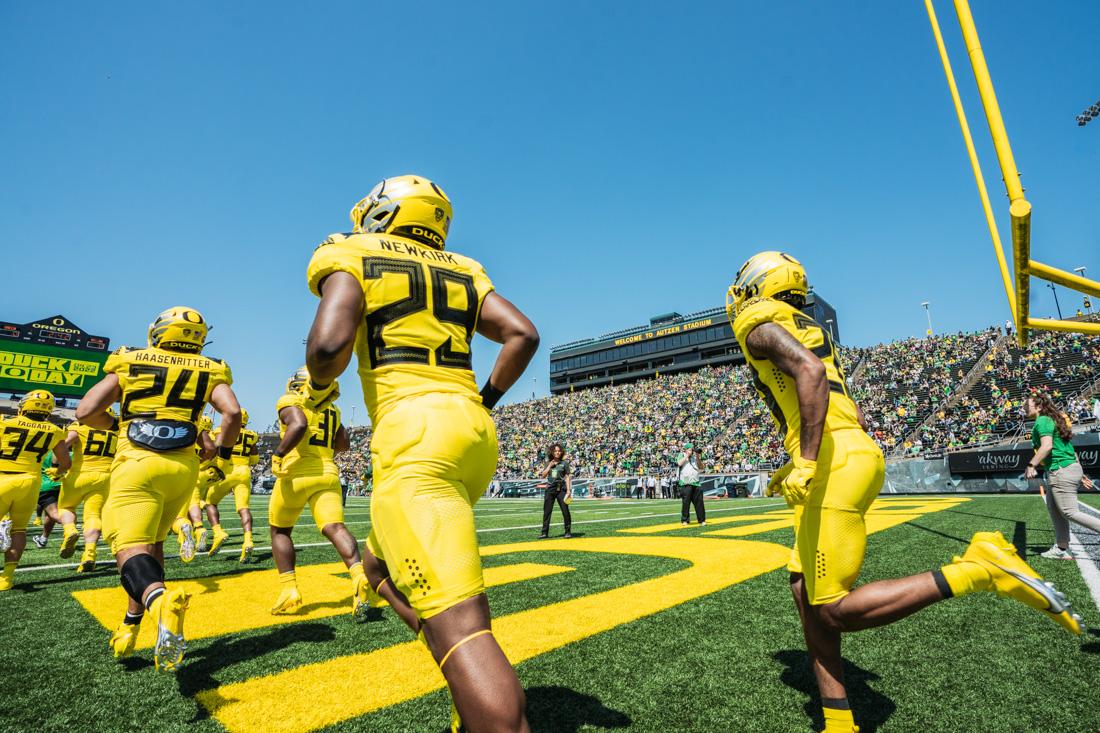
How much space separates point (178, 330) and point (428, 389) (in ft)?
9.97

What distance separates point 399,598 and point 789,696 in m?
2.01

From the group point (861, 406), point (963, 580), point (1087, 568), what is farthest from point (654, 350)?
point (963, 580)

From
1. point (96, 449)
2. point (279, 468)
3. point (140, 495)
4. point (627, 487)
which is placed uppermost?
point (96, 449)

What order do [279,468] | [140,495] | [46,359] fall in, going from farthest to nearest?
1. [46,359]
2. [279,468]
3. [140,495]

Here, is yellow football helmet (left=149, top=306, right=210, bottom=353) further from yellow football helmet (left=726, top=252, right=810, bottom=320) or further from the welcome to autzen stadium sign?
the welcome to autzen stadium sign

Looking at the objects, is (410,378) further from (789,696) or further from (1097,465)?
(1097,465)

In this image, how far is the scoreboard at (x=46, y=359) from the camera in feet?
99.2

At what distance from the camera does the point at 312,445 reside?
509 centimetres

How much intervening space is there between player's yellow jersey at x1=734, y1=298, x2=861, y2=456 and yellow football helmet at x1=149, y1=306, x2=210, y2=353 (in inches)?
143

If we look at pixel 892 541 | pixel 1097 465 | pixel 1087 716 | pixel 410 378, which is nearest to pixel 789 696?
pixel 1087 716

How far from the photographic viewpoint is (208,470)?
8883 millimetres

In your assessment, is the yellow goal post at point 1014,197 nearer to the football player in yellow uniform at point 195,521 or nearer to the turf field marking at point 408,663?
the turf field marking at point 408,663

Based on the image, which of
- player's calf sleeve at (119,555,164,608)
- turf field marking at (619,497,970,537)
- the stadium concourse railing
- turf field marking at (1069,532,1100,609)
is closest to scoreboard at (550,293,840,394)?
the stadium concourse railing

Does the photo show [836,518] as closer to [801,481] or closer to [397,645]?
[801,481]
